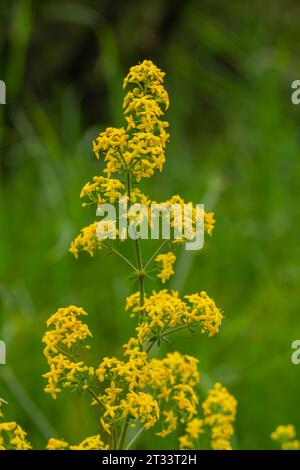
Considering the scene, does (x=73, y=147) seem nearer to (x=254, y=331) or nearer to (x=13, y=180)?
(x=13, y=180)

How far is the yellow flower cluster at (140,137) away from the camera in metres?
1.45

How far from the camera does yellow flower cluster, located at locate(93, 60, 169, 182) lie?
145 centimetres

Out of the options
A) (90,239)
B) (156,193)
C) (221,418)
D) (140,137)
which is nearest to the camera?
(140,137)

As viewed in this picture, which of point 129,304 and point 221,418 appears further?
point 221,418

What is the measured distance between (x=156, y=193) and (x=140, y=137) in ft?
11.5

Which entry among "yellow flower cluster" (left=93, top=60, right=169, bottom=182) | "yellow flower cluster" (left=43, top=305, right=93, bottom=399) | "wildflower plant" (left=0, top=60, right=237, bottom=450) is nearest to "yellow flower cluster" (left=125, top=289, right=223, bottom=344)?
"wildflower plant" (left=0, top=60, right=237, bottom=450)

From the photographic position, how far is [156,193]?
4.93 meters

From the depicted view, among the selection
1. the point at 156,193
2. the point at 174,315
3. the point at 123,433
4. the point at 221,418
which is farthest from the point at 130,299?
the point at 156,193

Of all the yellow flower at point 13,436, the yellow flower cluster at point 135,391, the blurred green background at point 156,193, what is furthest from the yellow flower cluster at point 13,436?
the blurred green background at point 156,193

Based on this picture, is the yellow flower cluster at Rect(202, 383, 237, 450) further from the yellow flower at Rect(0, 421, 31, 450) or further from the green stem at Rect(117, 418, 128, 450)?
the yellow flower at Rect(0, 421, 31, 450)

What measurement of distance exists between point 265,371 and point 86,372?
1.77m

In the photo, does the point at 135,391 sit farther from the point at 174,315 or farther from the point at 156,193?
the point at 156,193
